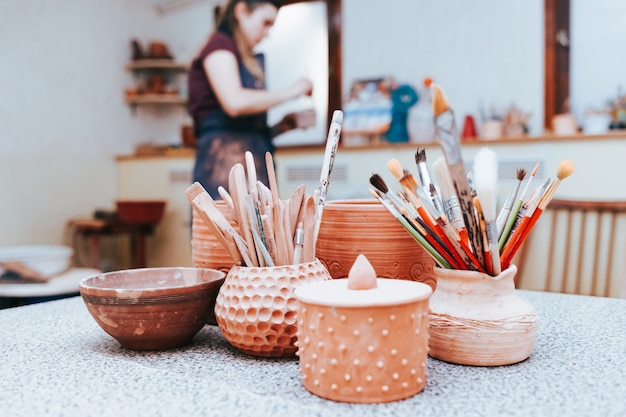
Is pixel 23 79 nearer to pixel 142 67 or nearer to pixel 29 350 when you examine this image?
pixel 142 67

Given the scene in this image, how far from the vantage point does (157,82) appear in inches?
176

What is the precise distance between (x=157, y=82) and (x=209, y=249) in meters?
3.93

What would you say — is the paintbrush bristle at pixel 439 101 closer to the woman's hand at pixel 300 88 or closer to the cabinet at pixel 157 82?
the woman's hand at pixel 300 88

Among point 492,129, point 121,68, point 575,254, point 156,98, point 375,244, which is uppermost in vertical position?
point 121,68

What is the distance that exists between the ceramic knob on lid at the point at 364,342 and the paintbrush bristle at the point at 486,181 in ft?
0.32

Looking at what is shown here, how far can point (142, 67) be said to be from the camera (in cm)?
448

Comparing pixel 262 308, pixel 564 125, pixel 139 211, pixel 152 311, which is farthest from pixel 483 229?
pixel 139 211

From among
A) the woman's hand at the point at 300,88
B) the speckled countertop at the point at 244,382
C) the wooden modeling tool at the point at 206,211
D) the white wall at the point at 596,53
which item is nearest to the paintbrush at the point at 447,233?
the speckled countertop at the point at 244,382

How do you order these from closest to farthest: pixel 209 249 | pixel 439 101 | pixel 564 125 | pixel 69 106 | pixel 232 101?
1. pixel 439 101
2. pixel 209 249
3. pixel 232 101
4. pixel 564 125
5. pixel 69 106

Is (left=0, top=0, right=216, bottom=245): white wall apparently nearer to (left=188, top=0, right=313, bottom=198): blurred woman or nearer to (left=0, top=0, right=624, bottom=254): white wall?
(left=0, top=0, right=624, bottom=254): white wall

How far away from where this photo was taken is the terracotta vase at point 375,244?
736mm

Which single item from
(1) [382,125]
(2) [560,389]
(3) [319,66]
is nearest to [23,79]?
(3) [319,66]

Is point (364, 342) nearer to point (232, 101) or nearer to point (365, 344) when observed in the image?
point (365, 344)

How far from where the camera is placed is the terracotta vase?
736 millimetres
